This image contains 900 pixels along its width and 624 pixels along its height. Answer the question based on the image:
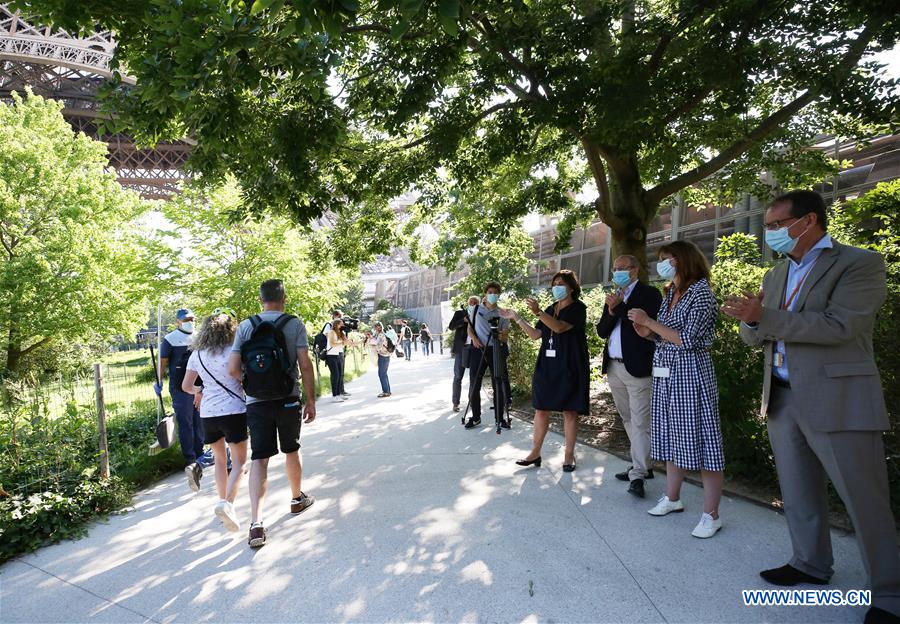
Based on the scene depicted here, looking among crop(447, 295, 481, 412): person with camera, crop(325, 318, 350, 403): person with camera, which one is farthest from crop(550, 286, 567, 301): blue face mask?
crop(325, 318, 350, 403): person with camera

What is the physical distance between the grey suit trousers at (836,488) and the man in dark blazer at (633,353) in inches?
48.8

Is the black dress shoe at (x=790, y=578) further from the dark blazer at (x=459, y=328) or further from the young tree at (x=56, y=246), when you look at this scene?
the young tree at (x=56, y=246)

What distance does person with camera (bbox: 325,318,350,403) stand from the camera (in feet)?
32.4

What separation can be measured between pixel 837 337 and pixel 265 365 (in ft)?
10.8

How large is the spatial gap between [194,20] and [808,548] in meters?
4.44

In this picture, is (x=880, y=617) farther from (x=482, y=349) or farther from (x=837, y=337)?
(x=482, y=349)

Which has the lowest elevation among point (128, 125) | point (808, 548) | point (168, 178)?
point (808, 548)

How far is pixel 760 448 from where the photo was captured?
12.8 feet

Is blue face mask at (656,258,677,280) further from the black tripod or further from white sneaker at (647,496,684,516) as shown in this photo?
the black tripod

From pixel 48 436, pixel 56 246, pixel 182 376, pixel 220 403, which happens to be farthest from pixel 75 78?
pixel 220 403

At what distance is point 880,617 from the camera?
2.11m

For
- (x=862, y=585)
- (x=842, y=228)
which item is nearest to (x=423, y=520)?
(x=862, y=585)

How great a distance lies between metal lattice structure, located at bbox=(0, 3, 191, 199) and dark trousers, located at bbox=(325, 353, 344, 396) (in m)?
10.2

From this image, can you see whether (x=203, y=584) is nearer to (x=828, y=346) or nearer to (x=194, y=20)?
(x=194, y=20)
